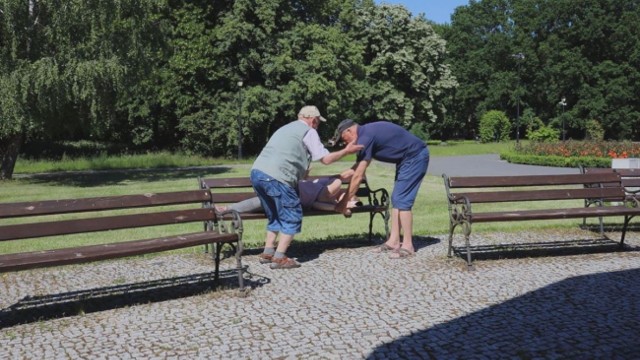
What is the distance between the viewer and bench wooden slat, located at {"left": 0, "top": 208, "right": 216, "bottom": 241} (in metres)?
5.08

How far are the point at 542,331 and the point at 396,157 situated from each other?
3.00m

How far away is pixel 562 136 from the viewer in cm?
5750

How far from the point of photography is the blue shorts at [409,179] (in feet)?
23.4

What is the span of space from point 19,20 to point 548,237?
1919 centimetres

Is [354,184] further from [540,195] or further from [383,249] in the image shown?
[540,195]

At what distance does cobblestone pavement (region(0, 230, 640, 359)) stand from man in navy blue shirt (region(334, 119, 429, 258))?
1.81ft

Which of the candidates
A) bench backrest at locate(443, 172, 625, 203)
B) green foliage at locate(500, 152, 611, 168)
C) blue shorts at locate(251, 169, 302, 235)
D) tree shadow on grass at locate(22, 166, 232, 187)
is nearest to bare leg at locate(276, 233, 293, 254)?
blue shorts at locate(251, 169, 302, 235)

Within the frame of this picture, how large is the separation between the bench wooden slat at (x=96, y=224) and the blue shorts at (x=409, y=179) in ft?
7.29

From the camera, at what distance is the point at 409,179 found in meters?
7.12

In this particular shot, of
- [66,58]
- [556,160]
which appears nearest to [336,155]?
[66,58]

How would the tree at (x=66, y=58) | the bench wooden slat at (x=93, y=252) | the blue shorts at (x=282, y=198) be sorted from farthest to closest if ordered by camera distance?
the tree at (x=66, y=58) < the blue shorts at (x=282, y=198) < the bench wooden slat at (x=93, y=252)

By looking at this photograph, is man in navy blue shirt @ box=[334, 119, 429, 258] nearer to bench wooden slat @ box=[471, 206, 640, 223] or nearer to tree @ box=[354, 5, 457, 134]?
bench wooden slat @ box=[471, 206, 640, 223]

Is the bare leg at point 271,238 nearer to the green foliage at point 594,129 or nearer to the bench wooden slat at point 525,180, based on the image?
the bench wooden slat at point 525,180

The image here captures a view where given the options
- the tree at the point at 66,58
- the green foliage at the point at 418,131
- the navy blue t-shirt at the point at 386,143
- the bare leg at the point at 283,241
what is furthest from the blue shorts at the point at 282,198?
the green foliage at the point at 418,131
